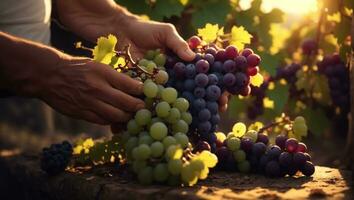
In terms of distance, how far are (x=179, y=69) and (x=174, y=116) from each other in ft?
0.75

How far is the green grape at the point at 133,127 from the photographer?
1888 mm

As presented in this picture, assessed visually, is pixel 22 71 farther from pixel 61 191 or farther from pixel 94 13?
pixel 94 13

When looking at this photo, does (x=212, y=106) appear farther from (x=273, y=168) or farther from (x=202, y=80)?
(x=273, y=168)

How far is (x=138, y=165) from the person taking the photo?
180cm

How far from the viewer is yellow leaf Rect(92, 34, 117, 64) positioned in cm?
193

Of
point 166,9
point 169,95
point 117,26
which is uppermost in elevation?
point 166,9

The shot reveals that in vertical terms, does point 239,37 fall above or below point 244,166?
above

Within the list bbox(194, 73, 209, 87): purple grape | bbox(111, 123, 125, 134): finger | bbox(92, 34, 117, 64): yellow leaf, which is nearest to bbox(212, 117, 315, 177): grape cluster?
bbox(194, 73, 209, 87): purple grape

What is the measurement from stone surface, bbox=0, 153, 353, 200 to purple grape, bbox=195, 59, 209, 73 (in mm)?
380

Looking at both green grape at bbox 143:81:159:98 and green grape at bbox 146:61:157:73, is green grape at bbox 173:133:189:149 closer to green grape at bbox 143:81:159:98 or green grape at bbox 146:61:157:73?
green grape at bbox 143:81:159:98

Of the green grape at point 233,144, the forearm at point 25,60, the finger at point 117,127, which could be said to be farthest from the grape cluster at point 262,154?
the forearm at point 25,60

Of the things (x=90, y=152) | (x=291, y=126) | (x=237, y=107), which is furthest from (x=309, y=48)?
(x=90, y=152)

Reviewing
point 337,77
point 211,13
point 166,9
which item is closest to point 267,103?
point 337,77

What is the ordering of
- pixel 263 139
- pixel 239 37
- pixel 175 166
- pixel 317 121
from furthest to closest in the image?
pixel 317 121, pixel 239 37, pixel 263 139, pixel 175 166
